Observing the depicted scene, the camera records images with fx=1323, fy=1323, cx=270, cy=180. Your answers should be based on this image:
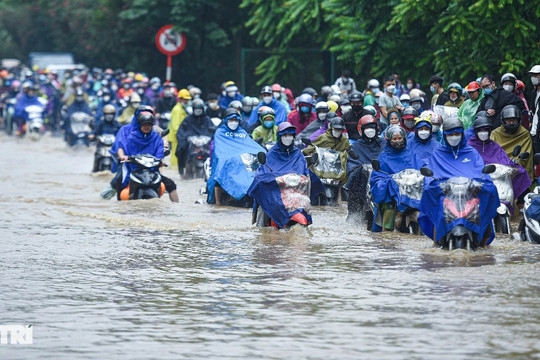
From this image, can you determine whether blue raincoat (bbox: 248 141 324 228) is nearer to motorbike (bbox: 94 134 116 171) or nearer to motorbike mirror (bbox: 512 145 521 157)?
motorbike mirror (bbox: 512 145 521 157)

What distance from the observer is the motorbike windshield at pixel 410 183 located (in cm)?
1482

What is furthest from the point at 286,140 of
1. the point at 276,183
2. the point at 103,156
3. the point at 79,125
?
the point at 79,125

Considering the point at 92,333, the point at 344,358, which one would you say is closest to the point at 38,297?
the point at 92,333

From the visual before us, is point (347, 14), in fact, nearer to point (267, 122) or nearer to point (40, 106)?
point (267, 122)

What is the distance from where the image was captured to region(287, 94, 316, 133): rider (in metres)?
20.9

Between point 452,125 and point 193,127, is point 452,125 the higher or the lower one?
the lower one

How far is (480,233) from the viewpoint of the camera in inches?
522

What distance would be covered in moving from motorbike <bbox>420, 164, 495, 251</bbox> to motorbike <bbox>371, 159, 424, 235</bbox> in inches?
53.5

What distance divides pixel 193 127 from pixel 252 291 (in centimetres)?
1294

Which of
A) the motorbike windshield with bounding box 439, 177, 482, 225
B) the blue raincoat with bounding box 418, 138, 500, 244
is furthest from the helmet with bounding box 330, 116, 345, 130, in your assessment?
the motorbike windshield with bounding box 439, 177, 482, 225

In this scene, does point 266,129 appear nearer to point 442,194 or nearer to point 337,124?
point 337,124

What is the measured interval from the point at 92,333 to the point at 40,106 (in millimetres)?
29169

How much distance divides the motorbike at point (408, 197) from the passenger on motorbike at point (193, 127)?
9.00 m

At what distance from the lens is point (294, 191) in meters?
15.2
